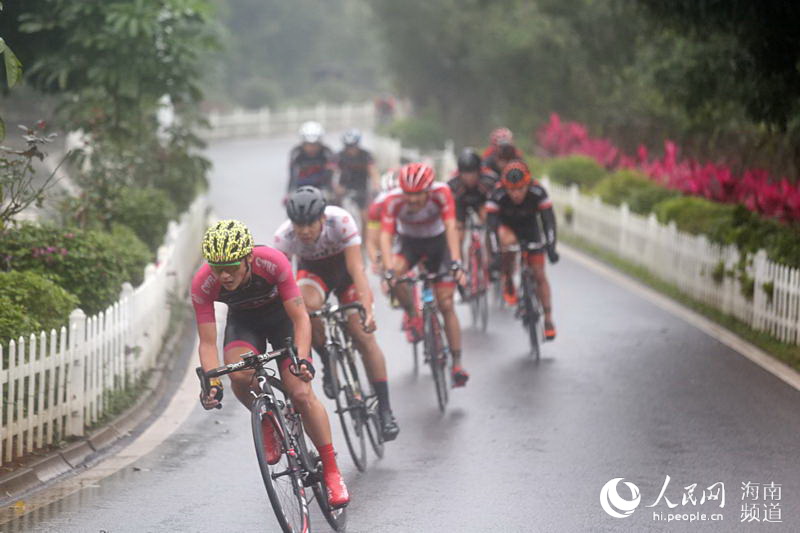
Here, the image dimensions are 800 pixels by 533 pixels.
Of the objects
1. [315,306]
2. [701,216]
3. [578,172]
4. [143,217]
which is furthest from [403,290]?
[578,172]

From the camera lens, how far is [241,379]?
7.91 metres

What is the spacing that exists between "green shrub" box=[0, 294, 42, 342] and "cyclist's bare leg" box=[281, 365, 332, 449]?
8.49 ft

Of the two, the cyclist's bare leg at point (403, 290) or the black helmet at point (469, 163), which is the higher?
the black helmet at point (469, 163)

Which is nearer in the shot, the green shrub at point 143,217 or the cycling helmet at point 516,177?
the cycling helmet at point 516,177

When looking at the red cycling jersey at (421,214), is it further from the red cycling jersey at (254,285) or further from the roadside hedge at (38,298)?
the red cycling jersey at (254,285)

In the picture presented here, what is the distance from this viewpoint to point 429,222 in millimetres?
12586

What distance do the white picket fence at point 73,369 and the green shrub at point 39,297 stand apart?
0.14 meters

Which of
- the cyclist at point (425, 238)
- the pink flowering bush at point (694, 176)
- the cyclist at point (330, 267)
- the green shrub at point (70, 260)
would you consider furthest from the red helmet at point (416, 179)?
the pink flowering bush at point (694, 176)

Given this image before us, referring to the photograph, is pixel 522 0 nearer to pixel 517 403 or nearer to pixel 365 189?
pixel 365 189

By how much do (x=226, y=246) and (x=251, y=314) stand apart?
833 mm

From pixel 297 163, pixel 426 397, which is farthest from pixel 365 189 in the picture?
pixel 426 397

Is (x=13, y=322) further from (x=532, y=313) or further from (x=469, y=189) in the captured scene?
(x=469, y=189)

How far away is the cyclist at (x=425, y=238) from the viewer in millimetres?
11695

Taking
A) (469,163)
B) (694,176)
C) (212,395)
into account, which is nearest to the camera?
(212,395)
